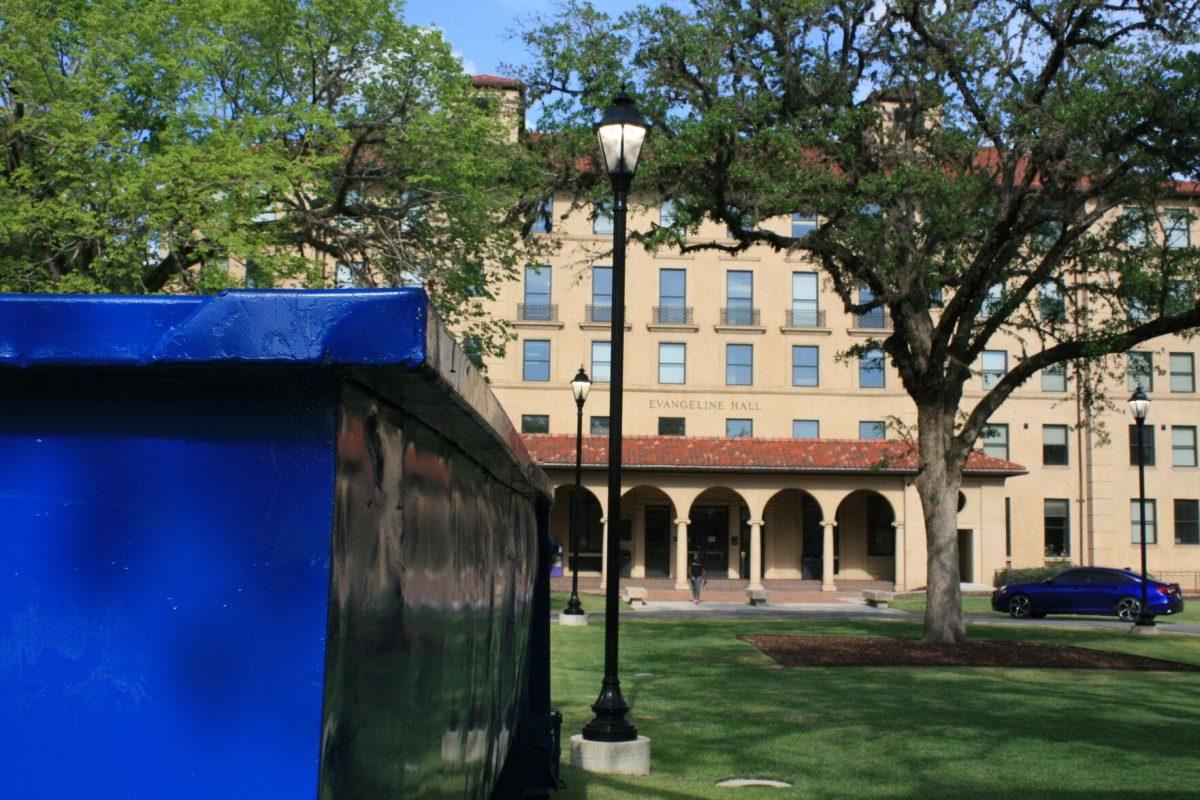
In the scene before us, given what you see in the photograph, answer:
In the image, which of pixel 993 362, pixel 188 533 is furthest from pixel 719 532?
pixel 188 533

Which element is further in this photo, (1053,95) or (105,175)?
(105,175)

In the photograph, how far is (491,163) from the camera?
28.5 metres

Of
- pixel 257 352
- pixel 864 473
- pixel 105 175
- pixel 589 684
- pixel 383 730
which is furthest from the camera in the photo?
pixel 864 473

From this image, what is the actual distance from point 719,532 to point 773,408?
5.93 meters

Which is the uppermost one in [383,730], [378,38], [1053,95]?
[378,38]

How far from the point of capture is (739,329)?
53000 mm

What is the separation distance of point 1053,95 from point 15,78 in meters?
20.2

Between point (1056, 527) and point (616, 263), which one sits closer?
point (616, 263)

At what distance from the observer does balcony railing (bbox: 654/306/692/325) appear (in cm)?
5294

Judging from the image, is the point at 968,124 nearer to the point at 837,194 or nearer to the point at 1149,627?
the point at 837,194

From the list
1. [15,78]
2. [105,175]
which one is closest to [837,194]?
[105,175]

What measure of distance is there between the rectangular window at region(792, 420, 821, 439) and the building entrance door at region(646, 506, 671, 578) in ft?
21.8

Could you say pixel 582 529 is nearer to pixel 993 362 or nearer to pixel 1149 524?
pixel 993 362

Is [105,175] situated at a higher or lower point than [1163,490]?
higher
